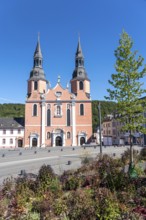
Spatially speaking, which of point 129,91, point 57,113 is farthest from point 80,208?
point 57,113

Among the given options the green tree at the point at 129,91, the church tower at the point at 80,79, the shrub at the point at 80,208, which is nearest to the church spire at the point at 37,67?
the church tower at the point at 80,79

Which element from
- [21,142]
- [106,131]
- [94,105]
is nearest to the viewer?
[21,142]

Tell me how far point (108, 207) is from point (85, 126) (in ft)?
166

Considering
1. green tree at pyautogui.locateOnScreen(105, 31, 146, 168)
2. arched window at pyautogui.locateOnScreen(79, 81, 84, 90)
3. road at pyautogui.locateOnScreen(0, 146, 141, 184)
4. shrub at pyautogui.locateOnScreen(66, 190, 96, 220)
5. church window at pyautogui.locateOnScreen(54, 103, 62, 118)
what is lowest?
road at pyautogui.locateOnScreen(0, 146, 141, 184)

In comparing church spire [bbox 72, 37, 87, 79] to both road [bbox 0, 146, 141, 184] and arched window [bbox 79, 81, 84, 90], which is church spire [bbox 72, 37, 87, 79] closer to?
arched window [bbox 79, 81, 84, 90]

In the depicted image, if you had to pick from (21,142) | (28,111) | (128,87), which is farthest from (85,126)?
(128,87)

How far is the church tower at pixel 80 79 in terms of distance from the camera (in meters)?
59.8

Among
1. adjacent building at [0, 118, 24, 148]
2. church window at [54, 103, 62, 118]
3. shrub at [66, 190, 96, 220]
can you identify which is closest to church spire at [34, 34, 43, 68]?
church window at [54, 103, 62, 118]

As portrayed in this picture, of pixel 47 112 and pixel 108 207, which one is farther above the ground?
pixel 47 112

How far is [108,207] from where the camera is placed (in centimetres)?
577

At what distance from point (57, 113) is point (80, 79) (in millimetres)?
12161

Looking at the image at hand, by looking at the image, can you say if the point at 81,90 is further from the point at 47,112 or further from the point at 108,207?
the point at 108,207

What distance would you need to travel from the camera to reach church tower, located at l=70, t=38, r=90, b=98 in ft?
196

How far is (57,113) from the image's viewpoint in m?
57.7
